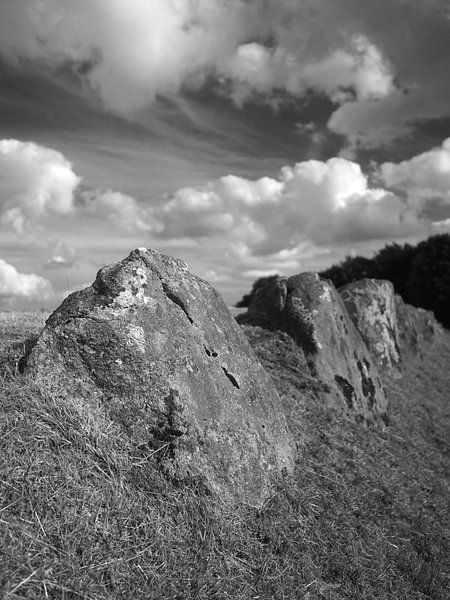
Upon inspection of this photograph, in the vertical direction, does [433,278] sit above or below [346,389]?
above

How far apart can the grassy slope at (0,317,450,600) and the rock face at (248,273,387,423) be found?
2.78 m

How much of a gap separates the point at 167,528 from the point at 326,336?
22.1 ft

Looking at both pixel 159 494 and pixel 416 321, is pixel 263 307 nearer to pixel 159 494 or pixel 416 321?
pixel 159 494

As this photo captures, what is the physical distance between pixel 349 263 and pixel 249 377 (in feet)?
147

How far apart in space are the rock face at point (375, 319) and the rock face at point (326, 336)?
3502mm

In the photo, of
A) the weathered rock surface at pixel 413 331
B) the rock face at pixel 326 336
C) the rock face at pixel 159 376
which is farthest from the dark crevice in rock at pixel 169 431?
the weathered rock surface at pixel 413 331

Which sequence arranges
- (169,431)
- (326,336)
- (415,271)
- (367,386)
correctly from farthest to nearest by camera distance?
(415,271), (367,386), (326,336), (169,431)

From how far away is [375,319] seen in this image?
1642 cm

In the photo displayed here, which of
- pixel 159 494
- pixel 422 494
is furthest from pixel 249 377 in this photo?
pixel 422 494

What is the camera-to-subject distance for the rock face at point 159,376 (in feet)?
17.9

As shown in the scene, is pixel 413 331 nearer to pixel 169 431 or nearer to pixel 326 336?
pixel 326 336

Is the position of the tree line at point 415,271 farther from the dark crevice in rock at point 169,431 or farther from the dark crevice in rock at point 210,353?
the dark crevice in rock at point 169,431

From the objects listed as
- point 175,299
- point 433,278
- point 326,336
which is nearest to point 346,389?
point 326,336

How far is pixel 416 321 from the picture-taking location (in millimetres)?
24875
